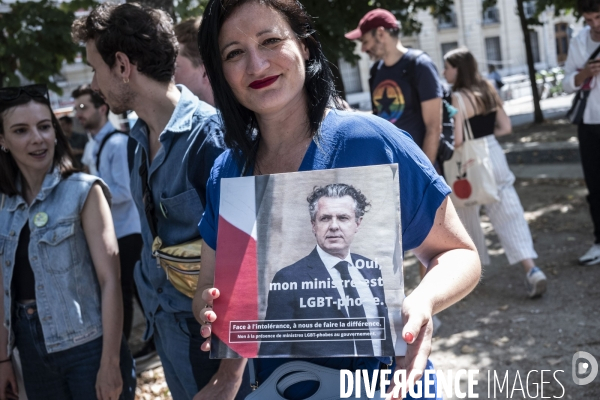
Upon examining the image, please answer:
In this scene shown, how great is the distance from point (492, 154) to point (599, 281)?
140 cm

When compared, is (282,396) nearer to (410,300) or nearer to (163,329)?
(410,300)

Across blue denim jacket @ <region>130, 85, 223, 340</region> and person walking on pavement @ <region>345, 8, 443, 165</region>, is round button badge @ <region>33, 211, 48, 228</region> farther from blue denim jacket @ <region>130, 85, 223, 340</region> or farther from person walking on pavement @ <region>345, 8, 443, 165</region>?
person walking on pavement @ <region>345, 8, 443, 165</region>

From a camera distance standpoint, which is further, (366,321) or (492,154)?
(492,154)

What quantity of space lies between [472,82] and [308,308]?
4.62 metres

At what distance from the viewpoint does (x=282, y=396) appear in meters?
1.60

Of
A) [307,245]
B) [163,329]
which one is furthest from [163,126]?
[307,245]

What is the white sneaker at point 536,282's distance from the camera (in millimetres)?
5199

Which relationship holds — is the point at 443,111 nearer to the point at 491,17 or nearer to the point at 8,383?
the point at 8,383

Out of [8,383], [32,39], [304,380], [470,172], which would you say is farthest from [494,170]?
[32,39]

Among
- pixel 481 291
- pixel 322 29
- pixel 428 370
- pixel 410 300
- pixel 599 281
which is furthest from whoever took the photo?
pixel 322 29

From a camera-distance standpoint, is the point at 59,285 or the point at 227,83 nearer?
the point at 227,83

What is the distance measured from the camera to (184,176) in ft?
8.08

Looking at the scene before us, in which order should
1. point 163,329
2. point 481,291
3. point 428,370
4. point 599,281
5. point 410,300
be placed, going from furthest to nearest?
point 481,291 < point 599,281 < point 163,329 < point 428,370 < point 410,300

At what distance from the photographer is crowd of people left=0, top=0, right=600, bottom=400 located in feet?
5.25
